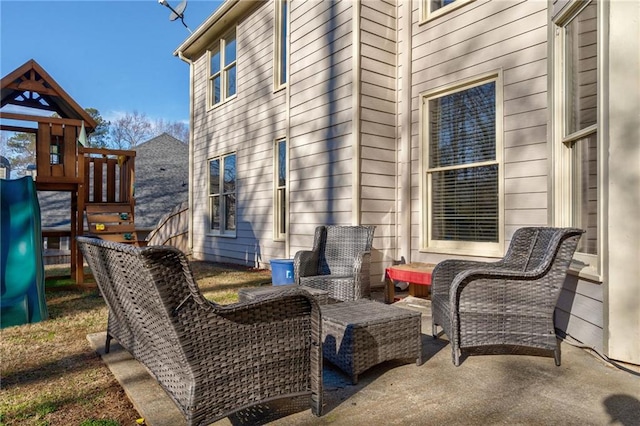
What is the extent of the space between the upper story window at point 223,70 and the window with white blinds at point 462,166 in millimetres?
4917

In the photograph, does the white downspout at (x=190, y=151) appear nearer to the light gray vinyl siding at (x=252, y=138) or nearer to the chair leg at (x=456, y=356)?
the light gray vinyl siding at (x=252, y=138)

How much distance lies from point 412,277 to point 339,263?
0.82 metres

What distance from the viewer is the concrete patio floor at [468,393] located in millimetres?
1772

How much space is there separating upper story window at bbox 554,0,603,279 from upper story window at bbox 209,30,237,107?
6.27 m

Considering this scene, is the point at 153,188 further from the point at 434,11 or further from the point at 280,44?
the point at 434,11

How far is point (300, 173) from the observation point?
18.8 feet

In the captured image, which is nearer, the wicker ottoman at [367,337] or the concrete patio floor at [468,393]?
the concrete patio floor at [468,393]

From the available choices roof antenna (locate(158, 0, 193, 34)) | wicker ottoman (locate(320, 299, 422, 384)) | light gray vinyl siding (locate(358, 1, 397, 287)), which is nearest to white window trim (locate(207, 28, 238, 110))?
roof antenna (locate(158, 0, 193, 34))

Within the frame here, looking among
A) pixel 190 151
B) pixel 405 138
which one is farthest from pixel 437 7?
pixel 190 151

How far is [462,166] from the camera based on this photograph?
14.0 ft

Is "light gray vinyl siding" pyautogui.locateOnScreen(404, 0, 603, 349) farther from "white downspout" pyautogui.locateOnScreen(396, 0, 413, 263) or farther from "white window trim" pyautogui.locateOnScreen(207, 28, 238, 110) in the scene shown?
"white window trim" pyautogui.locateOnScreen(207, 28, 238, 110)

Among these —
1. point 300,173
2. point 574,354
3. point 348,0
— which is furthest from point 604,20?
point 300,173

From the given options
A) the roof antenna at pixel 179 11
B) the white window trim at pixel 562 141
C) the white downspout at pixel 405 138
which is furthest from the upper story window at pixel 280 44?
the white window trim at pixel 562 141

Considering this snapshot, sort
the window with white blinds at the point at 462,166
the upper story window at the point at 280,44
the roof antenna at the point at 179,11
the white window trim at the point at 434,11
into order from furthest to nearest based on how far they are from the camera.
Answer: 1. the roof antenna at the point at 179,11
2. the upper story window at the point at 280,44
3. the white window trim at the point at 434,11
4. the window with white blinds at the point at 462,166
